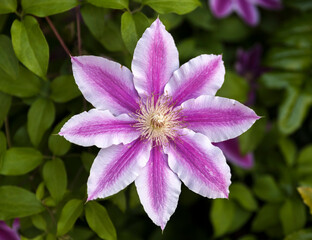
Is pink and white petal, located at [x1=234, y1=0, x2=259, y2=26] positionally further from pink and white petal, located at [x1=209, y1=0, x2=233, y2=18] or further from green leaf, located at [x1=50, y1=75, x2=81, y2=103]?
green leaf, located at [x1=50, y1=75, x2=81, y2=103]

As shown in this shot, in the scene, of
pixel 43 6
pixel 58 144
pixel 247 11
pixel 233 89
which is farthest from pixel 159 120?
pixel 247 11

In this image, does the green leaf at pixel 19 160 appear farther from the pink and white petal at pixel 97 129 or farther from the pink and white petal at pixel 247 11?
the pink and white petal at pixel 247 11

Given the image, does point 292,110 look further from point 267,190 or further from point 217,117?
point 217,117

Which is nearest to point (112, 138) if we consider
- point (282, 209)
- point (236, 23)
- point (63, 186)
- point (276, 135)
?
point (63, 186)

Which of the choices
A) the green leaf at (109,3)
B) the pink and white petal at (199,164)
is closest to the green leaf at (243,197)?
the pink and white petal at (199,164)

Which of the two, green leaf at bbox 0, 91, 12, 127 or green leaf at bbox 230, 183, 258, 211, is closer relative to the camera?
green leaf at bbox 0, 91, 12, 127

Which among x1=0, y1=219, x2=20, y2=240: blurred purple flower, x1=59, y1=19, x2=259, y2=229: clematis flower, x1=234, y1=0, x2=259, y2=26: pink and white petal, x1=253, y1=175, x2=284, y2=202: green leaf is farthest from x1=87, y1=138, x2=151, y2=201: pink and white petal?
x1=234, y1=0, x2=259, y2=26: pink and white petal
